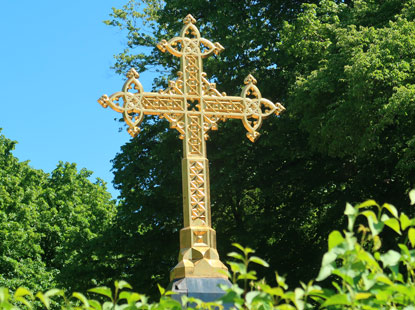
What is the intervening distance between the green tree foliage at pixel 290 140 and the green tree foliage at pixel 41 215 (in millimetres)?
6367

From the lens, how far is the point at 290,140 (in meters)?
18.5

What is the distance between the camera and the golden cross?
728 cm

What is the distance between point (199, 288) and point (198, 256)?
0.43 meters

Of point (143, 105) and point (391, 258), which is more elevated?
point (143, 105)

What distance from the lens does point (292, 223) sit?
19.0m

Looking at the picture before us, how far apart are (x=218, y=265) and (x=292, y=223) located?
39.6 feet

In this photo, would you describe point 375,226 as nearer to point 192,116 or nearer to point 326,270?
point 326,270

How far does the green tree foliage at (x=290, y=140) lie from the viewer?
15.1 meters

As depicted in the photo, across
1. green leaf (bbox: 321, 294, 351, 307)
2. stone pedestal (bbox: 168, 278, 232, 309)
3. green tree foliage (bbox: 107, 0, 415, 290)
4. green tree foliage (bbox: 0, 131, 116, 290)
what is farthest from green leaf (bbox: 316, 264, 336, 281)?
green tree foliage (bbox: 0, 131, 116, 290)

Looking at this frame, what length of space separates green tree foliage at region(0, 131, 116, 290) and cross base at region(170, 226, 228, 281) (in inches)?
745

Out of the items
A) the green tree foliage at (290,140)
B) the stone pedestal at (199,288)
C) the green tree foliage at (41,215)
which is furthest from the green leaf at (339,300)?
the green tree foliage at (41,215)

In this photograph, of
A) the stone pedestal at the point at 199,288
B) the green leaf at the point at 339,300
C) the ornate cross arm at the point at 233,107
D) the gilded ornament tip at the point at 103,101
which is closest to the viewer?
the green leaf at the point at 339,300

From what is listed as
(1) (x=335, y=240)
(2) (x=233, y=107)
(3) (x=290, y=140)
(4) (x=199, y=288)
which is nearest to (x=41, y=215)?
(3) (x=290, y=140)

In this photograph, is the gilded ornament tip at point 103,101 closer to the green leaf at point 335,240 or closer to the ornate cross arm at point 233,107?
the ornate cross arm at point 233,107
